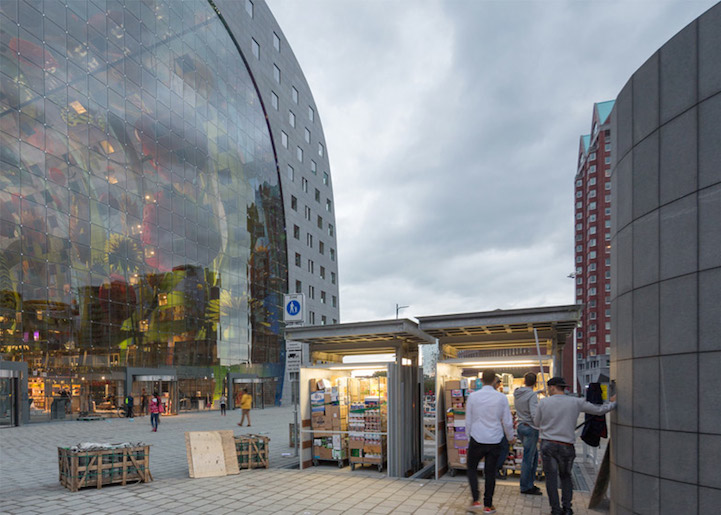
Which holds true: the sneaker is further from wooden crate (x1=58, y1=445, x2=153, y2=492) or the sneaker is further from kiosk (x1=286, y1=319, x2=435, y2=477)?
wooden crate (x1=58, y1=445, x2=153, y2=492)

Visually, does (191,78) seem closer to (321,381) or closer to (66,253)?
(66,253)

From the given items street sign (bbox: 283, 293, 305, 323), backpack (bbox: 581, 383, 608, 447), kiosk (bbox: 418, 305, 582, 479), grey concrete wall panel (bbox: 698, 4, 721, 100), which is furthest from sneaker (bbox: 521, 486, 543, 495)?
grey concrete wall panel (bbox: 698, 4, 721, 100)

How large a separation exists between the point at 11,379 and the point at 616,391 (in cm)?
2693

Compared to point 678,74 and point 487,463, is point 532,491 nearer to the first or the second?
point 487,463

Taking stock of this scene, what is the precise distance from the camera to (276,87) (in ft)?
168

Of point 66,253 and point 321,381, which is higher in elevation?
point 66,253

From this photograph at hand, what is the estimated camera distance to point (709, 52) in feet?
16.4

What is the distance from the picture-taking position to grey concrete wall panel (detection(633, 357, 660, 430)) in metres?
5.37

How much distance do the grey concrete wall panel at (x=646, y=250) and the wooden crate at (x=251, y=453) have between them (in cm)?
880

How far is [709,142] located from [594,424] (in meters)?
3.86

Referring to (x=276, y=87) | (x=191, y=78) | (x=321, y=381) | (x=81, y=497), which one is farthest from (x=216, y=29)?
(x=81, y=497)

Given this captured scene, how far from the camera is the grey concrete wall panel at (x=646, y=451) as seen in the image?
5352mm

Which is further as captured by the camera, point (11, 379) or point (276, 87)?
point (276, 87)

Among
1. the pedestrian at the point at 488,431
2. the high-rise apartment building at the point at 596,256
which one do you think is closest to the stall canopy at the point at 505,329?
the pedestrian at the point at 488,431
